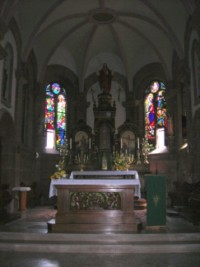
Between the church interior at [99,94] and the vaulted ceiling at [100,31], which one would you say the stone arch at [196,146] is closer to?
the church interior at [99,94]

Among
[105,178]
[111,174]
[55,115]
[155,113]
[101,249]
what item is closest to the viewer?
[101,249]

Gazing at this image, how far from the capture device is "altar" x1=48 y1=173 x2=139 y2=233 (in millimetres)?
8227

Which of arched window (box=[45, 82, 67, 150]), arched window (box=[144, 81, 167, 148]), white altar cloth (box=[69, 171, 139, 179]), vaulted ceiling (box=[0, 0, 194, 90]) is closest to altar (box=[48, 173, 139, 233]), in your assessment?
white altar cloth (box=[69, 171, 139, 179])

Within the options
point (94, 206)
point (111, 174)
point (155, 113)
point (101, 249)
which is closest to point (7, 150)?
point (111, 174)

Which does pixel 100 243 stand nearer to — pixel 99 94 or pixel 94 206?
pixel 94 206

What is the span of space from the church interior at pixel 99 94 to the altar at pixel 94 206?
5.51 feet

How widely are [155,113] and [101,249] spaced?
1306 cm

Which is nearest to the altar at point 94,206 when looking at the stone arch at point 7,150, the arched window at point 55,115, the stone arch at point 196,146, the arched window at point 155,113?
the stone arch at point 196,146

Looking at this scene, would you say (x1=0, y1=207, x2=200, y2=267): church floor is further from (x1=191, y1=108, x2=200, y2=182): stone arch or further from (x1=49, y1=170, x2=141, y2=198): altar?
(x1=191, y1=108, x2=200, y2=182): stone arch

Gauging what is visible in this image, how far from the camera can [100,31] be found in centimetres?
1830

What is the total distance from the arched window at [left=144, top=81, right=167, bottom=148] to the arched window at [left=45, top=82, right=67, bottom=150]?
515 centimetres

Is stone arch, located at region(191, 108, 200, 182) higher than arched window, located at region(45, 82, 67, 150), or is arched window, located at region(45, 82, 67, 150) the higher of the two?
arched window, located at region(45, 82, 67, 150)

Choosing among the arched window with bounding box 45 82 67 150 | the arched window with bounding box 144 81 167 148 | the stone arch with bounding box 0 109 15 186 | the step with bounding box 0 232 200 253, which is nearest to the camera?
the step with bounding box 0 232 200 253

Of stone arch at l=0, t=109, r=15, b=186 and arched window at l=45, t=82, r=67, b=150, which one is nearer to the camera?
stone arch at l=0, t=109, r=15, b=186
